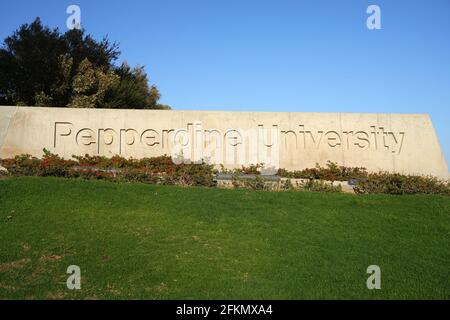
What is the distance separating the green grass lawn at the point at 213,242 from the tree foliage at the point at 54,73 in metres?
14.9

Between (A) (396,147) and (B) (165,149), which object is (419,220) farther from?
(B) (165,149)

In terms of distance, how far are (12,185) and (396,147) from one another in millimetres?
13517

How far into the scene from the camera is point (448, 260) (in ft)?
26.5

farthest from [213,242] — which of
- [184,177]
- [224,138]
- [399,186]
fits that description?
[224,138]

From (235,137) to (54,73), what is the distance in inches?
539

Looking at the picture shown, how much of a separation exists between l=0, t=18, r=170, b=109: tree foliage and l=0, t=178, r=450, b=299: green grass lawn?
14888 mm

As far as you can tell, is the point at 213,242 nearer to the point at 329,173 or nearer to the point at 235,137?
the point at 329,173

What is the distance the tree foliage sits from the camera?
25.7 m

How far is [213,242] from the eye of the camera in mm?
8414

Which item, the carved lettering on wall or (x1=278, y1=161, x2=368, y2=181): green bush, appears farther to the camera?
the carved lettering on wall

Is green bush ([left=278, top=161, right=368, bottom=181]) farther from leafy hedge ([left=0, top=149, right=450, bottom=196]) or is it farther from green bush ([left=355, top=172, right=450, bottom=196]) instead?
green bush ([left=355, top=172, right=450, bottom=196])

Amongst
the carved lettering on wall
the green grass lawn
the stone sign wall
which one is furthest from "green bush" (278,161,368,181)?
the green grass lawn

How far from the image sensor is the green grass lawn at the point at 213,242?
6.62 meters
